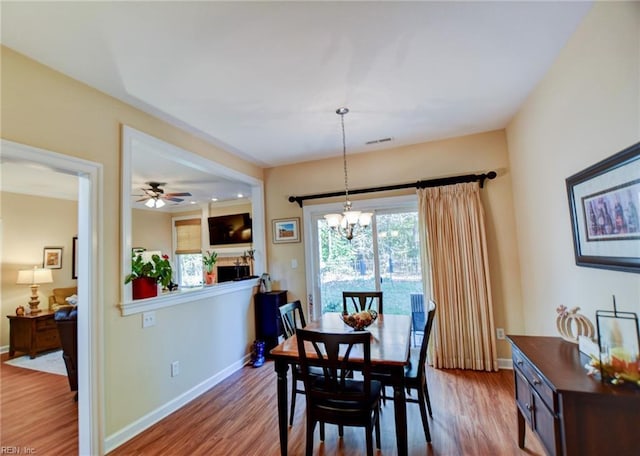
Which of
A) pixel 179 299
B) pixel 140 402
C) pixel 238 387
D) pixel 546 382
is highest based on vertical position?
pixel 179 299

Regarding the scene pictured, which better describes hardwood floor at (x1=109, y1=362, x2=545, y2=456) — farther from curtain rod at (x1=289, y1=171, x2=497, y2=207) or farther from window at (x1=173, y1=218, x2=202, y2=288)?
window at (x1=173, y1=218, x2=202, y2=288)

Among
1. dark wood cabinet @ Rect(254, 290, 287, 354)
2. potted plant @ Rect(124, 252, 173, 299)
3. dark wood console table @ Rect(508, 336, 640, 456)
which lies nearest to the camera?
dark wood console table @ Rect(508, 336, 640, 456)

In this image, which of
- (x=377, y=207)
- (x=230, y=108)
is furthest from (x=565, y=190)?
(x=230, y=108)

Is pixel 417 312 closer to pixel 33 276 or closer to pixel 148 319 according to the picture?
pixel 148 319

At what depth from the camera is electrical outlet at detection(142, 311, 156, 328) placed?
247cm

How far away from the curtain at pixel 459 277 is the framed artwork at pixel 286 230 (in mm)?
1741

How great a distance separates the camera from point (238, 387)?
3.07 m

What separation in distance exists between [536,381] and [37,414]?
4.08 metres

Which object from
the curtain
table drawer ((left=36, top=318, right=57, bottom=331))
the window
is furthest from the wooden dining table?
the window

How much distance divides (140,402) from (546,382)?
288cm

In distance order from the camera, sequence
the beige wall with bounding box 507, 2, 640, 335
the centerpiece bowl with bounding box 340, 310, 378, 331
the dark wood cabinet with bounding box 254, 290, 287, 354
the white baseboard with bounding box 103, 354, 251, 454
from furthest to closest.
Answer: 1. the dark wood cabinet with bounding box 254, 290, 287, 354
2. the centerpiece bowl with bounding box 340, 310, 378, 331
3. the white baseboard with bounding box 103, 354, 251, 454
4. the beige wall with bounding box 507, 2, 640, 335

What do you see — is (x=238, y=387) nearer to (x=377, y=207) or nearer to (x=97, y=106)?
(x=377, y=207)

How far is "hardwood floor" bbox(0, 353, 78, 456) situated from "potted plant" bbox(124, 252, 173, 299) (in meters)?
1.20

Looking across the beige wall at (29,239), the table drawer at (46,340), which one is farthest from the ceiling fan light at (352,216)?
the beige wall at (29,239)
